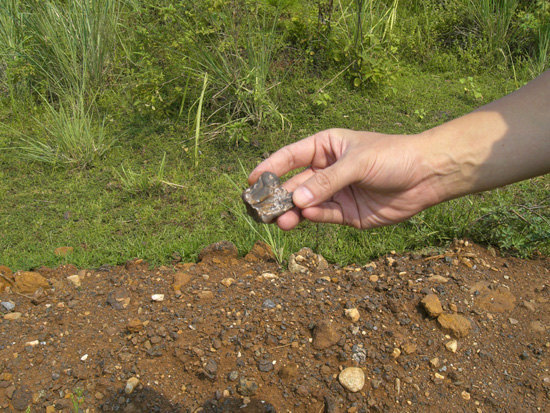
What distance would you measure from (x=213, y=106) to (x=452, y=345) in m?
3.27

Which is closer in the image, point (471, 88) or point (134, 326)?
point (134, 326)

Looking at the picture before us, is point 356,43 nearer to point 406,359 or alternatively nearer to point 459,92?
point 459,92

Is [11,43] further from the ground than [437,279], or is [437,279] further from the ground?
[11,43]

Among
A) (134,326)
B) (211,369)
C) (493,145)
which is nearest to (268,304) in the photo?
(211,369)

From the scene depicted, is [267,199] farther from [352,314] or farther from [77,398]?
[77,398]

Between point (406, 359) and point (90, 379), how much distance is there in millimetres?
1587

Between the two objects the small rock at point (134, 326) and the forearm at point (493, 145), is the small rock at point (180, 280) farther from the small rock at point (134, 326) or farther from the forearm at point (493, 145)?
the forearm at point (493, 145)

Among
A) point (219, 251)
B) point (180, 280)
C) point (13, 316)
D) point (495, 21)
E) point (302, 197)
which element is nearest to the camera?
point (302, 197)

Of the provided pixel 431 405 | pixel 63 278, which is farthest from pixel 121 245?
pixel 431 405

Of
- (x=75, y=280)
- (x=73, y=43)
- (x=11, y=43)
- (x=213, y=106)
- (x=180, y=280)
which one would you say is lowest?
(x=75, y=280)

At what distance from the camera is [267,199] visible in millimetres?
2432

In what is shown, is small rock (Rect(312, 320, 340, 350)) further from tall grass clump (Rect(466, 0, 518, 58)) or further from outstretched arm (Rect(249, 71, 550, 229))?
tall grass clump (Rect(466, 0, 518, 58))

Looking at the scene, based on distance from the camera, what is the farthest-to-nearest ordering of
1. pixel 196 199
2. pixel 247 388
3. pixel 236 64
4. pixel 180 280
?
pixel 236 64, pixel 196 199, pixel 180 280, pixel 247 388

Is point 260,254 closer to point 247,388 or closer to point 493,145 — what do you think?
point 247,388
